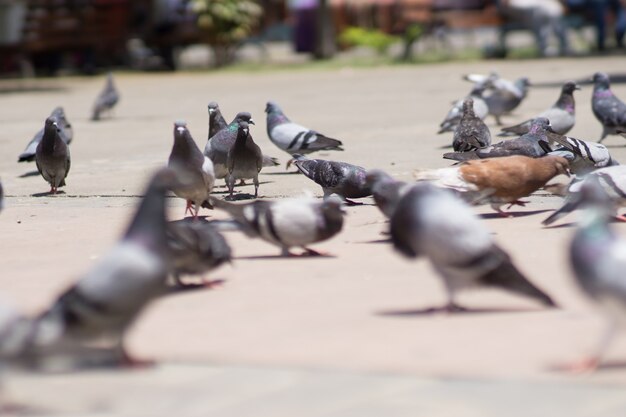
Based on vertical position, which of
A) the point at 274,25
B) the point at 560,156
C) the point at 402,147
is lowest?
the point at 274,25

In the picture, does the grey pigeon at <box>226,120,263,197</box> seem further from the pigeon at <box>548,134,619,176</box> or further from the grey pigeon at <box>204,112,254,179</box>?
the pigeon at <box>548,134,619,176</box>

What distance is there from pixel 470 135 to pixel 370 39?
66.6 feet

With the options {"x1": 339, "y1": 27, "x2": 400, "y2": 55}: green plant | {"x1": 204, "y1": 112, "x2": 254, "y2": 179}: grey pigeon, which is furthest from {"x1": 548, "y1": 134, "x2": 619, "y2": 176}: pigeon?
{"x1": 339, "y1": 27, "x2": 400, "y2": 55}: green plant

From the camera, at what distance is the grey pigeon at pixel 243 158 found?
10208 millimetres

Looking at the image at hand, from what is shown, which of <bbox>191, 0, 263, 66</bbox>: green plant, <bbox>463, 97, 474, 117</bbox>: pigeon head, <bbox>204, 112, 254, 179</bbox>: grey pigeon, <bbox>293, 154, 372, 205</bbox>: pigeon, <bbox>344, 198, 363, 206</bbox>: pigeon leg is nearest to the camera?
<bbox>293, 154, 372, 205</bbox>: pigeon

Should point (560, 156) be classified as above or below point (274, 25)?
above

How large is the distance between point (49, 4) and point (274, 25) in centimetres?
1579

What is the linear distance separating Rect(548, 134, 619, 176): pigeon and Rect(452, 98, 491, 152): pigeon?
4.98 ft

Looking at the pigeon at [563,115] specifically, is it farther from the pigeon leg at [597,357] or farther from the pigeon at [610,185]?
the pigeon leg at [597,357]

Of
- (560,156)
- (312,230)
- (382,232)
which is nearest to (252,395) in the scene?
(312,230)

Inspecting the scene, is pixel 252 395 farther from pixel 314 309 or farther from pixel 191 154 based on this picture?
pixel 191 154

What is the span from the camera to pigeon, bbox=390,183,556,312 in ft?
19.2

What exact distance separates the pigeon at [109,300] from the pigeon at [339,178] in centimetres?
401

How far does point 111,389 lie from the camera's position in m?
5.14
